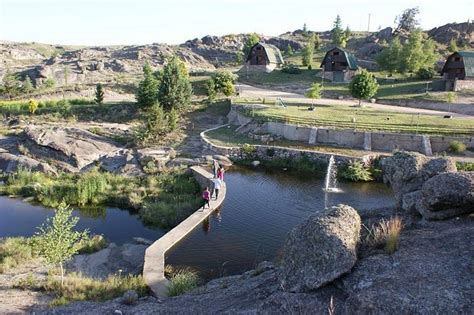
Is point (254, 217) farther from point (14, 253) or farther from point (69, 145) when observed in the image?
point (69, 145)

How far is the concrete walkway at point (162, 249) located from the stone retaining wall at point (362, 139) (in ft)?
49.4

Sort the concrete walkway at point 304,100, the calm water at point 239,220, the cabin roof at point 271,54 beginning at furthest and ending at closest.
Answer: the cabin roof at point 271,54, the concrete walkway at point 304,100, the calm water at point 239,220

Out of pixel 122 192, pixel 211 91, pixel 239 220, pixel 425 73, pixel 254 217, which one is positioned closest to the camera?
pixel 239 220

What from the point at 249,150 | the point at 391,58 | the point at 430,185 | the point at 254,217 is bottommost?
the point at 254,217

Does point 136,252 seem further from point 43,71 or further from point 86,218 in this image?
point 43,71

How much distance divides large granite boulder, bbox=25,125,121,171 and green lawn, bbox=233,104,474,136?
17.0m

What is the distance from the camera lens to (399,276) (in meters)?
10.4

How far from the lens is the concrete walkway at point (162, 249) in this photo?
1582 centimetres

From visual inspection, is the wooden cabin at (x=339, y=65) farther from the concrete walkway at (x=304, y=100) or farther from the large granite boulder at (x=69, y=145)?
the large granite boulder at (x=69, y=145)

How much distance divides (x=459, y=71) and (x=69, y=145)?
5435 cm

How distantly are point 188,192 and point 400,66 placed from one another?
176ft

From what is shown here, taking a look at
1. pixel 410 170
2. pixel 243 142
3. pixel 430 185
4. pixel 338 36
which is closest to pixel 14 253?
pixel 410 170

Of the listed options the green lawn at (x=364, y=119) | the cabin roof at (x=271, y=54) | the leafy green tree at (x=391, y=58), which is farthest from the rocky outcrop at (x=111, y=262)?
the cabin roof at (x=271, y=54)

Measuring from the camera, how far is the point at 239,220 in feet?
77.5
